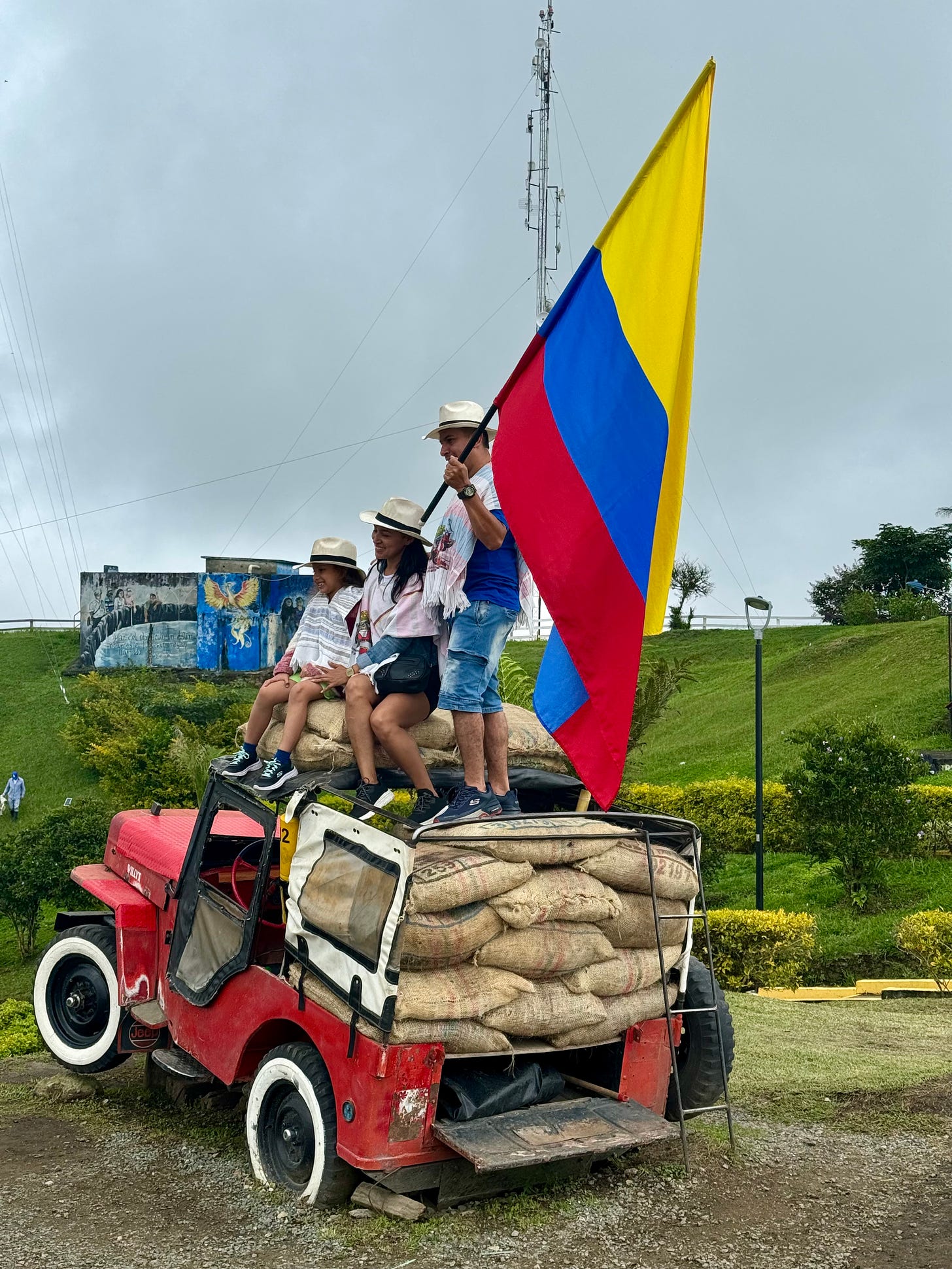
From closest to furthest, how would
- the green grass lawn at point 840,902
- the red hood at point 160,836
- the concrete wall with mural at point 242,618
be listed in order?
the red hood at point 160,836, the green grass lawn at point 840,902, the concrete wall with mural at point 242,618

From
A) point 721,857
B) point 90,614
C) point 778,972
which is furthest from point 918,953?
point 90,614

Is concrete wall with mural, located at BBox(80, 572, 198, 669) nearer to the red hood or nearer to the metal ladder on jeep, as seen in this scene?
the red hood

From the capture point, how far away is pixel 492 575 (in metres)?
5.78

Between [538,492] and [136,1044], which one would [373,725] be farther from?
[136,1044]

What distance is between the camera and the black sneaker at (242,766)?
630 cm

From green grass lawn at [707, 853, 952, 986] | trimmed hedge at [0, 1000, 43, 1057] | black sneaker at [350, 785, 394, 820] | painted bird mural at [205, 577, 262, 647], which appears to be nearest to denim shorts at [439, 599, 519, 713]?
black sneaker at [350, 785, 394, 820]

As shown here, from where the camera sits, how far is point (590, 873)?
5.38m

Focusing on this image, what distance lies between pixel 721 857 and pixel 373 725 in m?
12.7

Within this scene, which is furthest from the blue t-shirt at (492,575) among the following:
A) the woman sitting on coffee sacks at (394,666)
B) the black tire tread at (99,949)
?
the black tire tread at (99,949)

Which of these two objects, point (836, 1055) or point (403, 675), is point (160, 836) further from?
point (836, 1055)

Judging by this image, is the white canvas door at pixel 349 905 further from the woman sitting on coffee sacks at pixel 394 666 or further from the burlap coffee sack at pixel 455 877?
the woman sitting on coffee sacks at pixel 394 666

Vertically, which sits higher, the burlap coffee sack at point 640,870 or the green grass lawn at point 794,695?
the green grass lawn at point 794,695

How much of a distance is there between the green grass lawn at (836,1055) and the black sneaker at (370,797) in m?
2.89

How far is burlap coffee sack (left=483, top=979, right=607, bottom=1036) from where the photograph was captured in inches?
196
